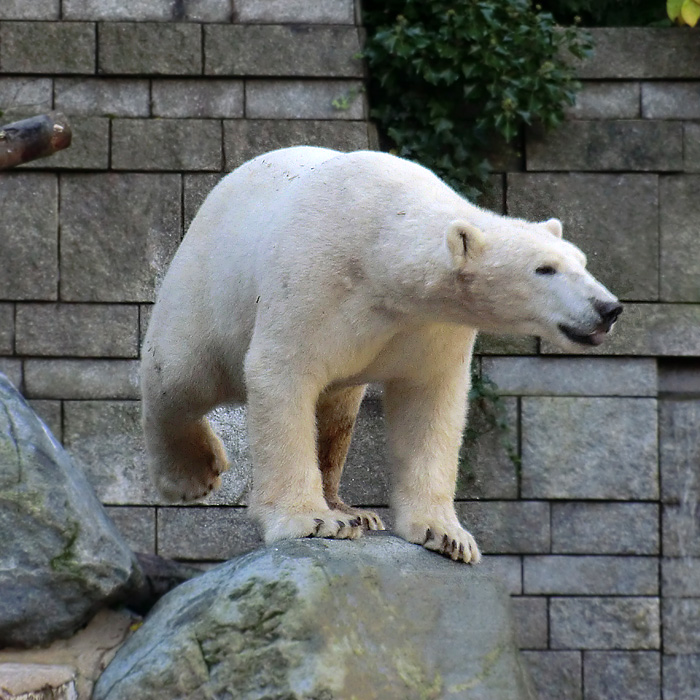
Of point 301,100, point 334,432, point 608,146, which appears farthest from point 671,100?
point 334,432

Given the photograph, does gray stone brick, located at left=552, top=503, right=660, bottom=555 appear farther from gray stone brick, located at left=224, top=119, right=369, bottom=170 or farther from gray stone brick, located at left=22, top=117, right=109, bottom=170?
gray stone brick, located at left=22, top=117, right=109, bottom=170

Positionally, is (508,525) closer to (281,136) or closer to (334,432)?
(334,432)

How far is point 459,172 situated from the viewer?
19.3 ft

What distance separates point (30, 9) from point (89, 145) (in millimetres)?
681

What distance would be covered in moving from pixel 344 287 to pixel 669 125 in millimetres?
3109

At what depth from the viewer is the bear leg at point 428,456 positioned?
12.1 feet

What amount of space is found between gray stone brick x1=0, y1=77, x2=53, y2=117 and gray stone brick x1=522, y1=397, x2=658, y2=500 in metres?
2.62

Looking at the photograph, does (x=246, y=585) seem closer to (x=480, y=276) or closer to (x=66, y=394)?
(x=480, y=276)

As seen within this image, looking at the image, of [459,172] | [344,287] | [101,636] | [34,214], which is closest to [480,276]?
[344,287]

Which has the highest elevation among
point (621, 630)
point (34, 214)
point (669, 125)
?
point (669, 125)

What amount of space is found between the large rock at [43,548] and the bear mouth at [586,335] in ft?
5.47

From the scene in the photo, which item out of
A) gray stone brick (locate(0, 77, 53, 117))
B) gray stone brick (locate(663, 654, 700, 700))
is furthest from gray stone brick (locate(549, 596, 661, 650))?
gray stone brick (locate(0, 77, 53, 117))

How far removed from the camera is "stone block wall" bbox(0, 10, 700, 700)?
5688mm

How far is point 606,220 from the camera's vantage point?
5953 mm
